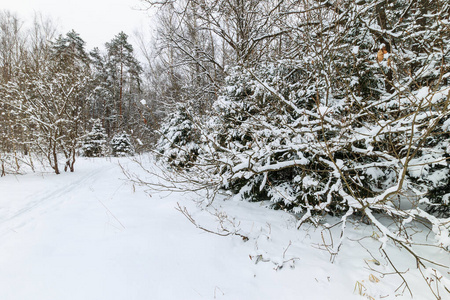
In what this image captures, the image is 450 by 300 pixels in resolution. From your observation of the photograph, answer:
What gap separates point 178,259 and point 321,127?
2299 millimetres

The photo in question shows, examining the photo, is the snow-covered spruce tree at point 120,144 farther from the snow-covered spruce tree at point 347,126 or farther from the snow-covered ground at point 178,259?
the snow-covered spruce tree at point 347,126

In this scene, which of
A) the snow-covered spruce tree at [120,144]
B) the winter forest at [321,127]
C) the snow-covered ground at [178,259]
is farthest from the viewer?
the snow-covered spruce tree at [120,144]

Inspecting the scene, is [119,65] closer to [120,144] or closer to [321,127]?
[120,144]

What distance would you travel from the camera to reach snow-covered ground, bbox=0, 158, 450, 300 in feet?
6.46

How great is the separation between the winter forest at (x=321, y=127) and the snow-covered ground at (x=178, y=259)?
98 mm

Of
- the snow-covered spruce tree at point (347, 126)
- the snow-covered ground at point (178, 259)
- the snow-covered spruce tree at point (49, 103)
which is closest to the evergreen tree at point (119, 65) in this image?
the snow-covered spruce tree at point (49, 103)

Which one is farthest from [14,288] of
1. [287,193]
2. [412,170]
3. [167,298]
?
[412,170]

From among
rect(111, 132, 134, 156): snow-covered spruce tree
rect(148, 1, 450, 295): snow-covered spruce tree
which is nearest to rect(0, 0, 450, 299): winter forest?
rect(148, 1, 450, 295): snow-covered spruce tree

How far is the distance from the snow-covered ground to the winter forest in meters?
0.10

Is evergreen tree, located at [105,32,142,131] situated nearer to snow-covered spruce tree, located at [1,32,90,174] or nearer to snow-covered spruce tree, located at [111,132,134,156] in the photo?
snow-covered spruce tree, located at [111,132,134,156]

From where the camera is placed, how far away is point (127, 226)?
3.06m

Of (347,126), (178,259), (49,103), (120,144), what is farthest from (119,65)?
(347,126)

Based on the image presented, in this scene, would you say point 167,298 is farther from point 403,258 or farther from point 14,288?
point 403,258

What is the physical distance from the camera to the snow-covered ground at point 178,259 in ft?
6.46
